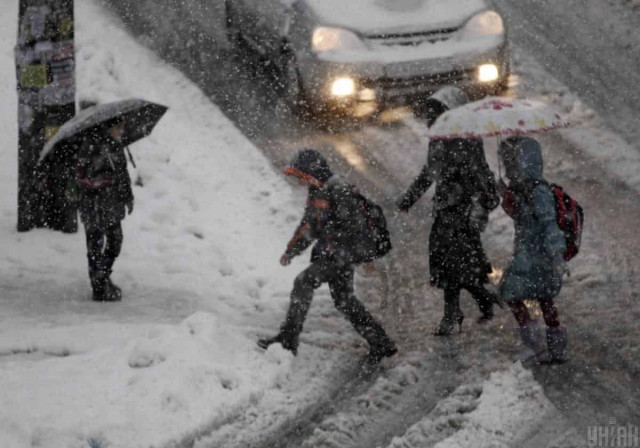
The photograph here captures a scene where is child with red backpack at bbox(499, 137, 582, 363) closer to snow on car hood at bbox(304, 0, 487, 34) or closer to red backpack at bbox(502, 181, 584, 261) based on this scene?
red backpack at bbox(502, 181, 584, 261)

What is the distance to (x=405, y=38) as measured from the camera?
11.1 meters

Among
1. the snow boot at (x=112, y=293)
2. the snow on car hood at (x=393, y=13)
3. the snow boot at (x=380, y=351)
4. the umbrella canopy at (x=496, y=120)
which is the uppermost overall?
the umbrella canopy at (x=496, y=120)

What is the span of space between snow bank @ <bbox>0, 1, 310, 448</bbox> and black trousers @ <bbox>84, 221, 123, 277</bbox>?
29 centimetres

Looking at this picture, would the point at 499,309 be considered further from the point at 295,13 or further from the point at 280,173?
the point at 295,13

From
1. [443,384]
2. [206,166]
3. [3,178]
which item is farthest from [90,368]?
[206,166]

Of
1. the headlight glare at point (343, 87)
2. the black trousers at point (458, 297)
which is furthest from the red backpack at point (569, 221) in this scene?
the headlight glare at point (343, 87)

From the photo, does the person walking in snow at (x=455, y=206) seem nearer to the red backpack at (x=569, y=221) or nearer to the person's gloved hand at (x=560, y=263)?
the red backpack at (x=569, y=221)

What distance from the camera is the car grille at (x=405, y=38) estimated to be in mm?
11016

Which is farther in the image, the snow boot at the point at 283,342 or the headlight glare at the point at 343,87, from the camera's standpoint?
the headlight glare at the point at 343,87

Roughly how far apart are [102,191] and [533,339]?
10.2 feet

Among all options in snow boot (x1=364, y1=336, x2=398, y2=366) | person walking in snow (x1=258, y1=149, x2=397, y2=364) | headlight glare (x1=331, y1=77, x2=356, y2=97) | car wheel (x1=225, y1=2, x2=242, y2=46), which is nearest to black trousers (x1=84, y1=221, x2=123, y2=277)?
person walking in snow (x1=258, y1=149, x2=397, y2=364)

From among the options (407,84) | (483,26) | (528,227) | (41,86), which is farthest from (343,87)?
(528,227)

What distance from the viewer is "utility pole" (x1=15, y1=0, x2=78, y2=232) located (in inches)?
333

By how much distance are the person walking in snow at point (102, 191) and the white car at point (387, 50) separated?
12.2ft
